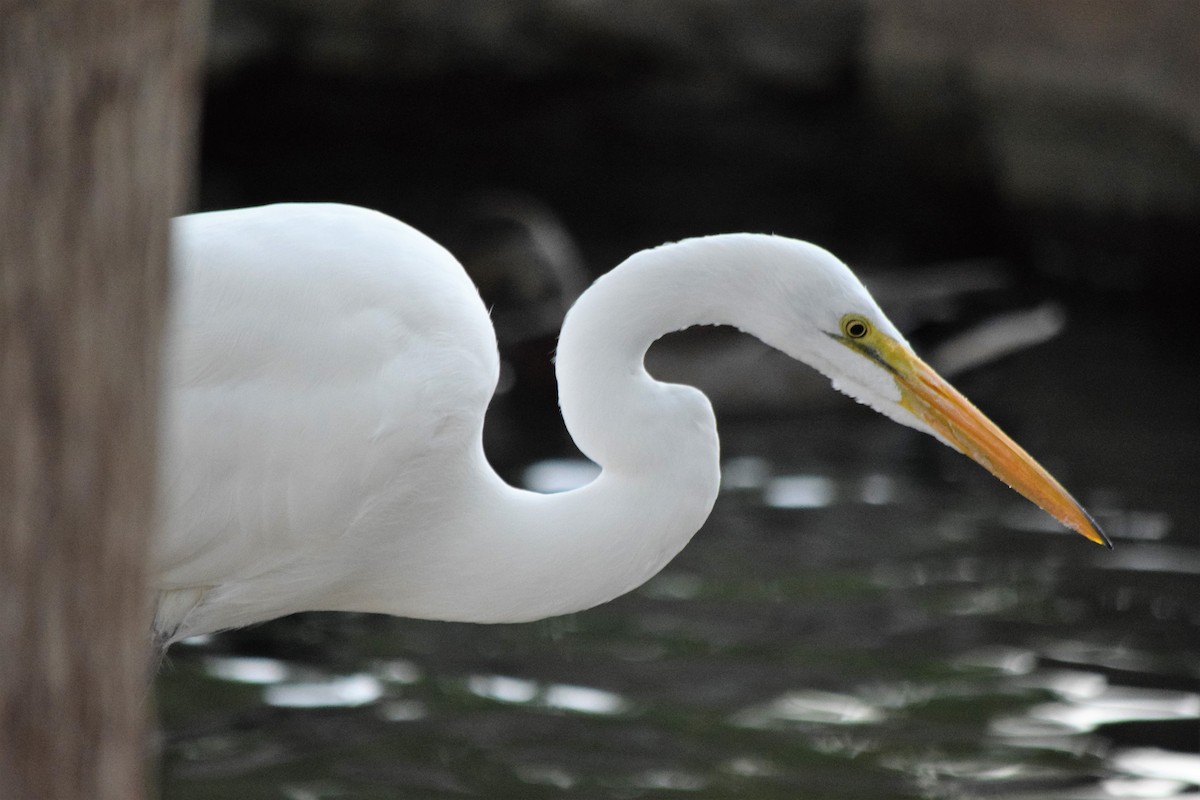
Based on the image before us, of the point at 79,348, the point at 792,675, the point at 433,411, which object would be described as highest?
the point at 433,411

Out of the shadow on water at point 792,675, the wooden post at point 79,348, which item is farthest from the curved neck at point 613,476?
the shadow on water at point 792,675

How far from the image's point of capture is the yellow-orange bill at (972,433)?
250 cm

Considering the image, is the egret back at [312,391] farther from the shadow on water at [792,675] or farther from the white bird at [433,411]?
the shadow on water at [792,675]

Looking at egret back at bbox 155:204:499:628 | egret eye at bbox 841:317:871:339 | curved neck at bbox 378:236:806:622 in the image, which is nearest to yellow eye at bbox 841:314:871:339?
egret eye at bbox 841:317:871:339

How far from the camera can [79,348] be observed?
50.0 inches

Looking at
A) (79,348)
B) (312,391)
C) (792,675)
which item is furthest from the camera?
(792,675)

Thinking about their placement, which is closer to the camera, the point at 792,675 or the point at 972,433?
the point at 972,433

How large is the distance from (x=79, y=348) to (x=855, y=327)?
146cm

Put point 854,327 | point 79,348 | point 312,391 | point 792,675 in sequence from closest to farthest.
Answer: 1. point 79,348
2. point 854,327
3. point 312,391
4. point 792,675

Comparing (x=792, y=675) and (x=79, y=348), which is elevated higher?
(x=792, y=675)

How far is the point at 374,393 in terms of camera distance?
8.44 ft

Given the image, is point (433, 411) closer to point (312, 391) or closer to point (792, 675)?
point (312, 391)

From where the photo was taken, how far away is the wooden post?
4.05ft

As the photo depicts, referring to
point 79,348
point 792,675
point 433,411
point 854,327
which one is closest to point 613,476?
point 433,411
